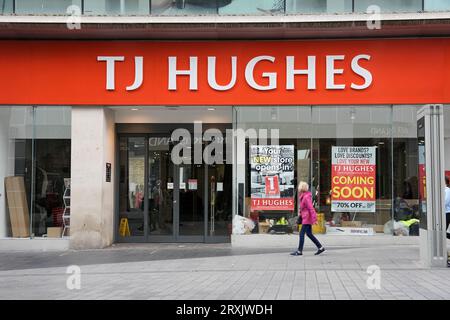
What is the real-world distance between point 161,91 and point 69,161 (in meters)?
2.99

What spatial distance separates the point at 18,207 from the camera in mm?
16562

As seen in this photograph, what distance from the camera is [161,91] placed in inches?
632

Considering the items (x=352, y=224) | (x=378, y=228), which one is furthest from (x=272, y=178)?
(x=378, y=228)

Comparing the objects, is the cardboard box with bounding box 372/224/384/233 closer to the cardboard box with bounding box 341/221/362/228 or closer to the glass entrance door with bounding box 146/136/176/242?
the cardboard box with bounding box 341/221/362/228

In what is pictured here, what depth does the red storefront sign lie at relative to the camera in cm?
1584

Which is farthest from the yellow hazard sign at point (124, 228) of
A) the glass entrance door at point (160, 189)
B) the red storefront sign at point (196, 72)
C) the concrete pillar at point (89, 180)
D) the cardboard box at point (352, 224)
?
the cardboard box at point (352, 224)

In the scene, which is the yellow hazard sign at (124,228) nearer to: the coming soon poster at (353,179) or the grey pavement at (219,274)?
the grey pavement at (219,274)

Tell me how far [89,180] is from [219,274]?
5862 mm

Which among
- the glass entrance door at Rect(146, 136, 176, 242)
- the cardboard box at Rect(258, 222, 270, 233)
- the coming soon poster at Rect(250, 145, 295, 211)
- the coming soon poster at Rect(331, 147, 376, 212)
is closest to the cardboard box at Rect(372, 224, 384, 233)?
the coming soon poster at Rect(331, 147, 376, 212)

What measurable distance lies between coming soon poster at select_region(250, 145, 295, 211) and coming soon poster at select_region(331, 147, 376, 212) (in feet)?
3.74

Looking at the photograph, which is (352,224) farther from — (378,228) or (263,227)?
(263,227)

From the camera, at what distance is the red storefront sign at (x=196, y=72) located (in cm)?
1584

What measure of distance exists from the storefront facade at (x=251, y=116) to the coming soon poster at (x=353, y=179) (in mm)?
26
